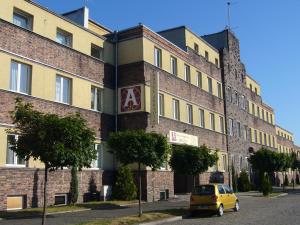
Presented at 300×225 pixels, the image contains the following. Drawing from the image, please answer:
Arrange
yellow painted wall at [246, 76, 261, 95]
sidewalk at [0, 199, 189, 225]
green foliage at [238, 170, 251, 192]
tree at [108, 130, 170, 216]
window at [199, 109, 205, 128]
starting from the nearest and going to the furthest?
sidewalk at [0, 199, 189, 225], tree at [108, 130, 170, 216], window at [199, 109, 205, 128], green foliage at [238, 170, 251, 192], yellow painted wall at [246, 76, 261, 95]

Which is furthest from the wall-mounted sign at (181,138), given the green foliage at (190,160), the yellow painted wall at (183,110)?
the green foliage at (190,160)

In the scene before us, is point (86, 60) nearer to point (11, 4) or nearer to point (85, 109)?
point (85, 109)

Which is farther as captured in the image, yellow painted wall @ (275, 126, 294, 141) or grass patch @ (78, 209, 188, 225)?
yellow painted wall @ (275, 126, 294, 141)

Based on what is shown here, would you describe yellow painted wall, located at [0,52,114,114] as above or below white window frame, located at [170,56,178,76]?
below

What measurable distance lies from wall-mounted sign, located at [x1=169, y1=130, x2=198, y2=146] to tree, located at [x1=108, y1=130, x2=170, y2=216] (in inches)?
412

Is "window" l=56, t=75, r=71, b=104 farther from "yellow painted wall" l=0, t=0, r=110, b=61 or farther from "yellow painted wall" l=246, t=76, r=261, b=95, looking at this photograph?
"yellow painted wall" l=246, t=76, r=261, b=95

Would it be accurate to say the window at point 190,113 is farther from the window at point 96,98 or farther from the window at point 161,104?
the window at point 96,98

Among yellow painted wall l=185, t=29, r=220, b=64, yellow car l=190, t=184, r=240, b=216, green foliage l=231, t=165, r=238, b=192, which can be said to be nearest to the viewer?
yellow car l=190, t=184, r=240, b=216

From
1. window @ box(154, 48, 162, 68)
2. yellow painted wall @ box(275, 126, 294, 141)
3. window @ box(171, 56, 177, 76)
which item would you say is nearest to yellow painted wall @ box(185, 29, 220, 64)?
window @ box(171, 56, 177, 76)

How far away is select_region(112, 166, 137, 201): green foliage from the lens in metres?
25.7

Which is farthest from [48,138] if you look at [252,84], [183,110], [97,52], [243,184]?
[252,84]

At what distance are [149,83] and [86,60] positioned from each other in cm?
457

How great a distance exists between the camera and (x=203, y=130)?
121 feet

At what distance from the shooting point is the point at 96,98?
89.8 ft
